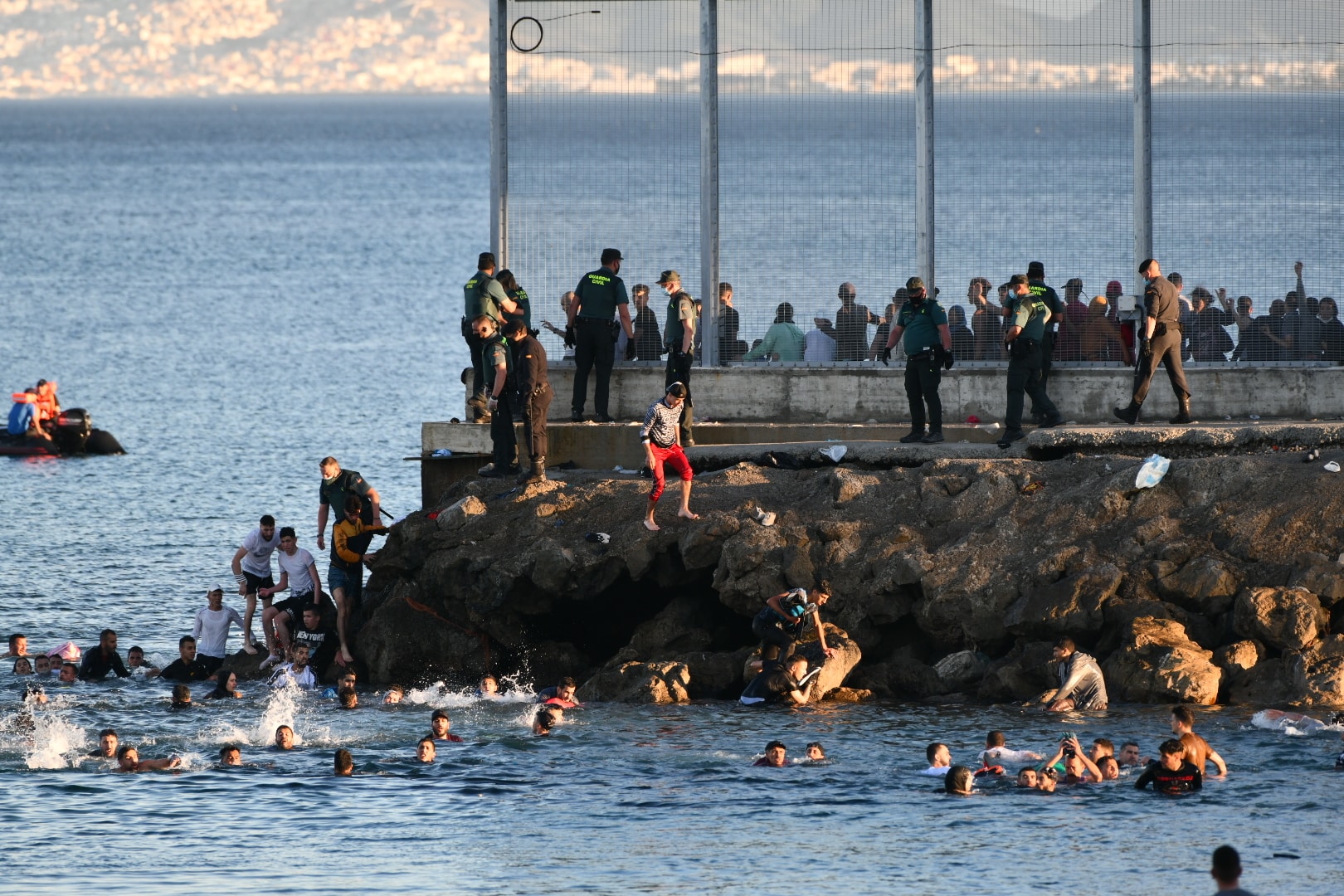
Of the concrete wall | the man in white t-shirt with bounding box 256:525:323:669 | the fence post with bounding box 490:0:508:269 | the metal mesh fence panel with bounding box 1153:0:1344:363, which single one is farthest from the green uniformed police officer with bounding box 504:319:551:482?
the metal mesh fence panel with bounding box 1153:0:1344:363

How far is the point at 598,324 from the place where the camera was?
29.4m

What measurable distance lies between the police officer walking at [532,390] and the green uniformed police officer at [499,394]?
0.56 ft

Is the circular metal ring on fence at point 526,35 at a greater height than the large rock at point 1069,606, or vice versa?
the circular metal ring on fence at point 526,35

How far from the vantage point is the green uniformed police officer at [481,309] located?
95.2ft

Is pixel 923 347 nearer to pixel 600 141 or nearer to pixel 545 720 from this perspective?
pixel 600 141

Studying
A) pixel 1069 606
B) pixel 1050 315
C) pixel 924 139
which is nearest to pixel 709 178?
pixel 924 139

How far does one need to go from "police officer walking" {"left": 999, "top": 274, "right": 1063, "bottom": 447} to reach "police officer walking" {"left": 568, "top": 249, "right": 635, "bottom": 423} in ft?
17.4

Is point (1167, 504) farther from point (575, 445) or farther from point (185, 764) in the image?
point (185, 764)

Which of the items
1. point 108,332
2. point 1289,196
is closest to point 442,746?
point 1289,196

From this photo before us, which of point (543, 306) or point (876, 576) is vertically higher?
point (543, 306)

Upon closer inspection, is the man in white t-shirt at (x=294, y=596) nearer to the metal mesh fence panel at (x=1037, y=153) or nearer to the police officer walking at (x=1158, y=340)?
the metal mesh fence panel at (x=1037, y=153)

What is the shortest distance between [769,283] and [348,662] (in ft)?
25.2

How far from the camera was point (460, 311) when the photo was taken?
85188mm

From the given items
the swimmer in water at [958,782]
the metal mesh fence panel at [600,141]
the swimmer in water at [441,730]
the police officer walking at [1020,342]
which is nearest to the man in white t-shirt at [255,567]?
the metal mesh fence panel at [600,141]
